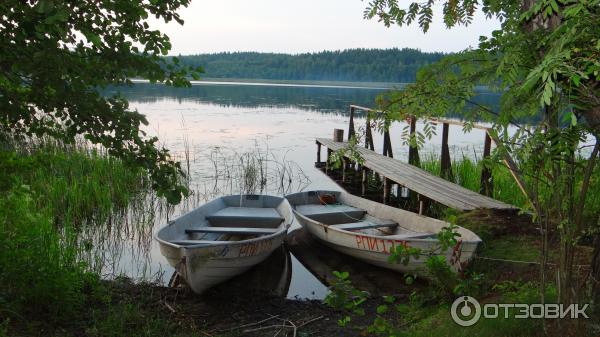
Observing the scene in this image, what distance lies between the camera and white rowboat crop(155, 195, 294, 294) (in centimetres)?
636

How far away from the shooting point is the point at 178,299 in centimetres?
642

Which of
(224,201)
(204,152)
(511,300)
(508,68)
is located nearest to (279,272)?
(224,201)

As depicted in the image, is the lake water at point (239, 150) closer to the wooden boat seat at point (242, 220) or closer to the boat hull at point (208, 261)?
the wooden boat seat at point (242, 220)

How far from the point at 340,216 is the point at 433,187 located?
1.79 m

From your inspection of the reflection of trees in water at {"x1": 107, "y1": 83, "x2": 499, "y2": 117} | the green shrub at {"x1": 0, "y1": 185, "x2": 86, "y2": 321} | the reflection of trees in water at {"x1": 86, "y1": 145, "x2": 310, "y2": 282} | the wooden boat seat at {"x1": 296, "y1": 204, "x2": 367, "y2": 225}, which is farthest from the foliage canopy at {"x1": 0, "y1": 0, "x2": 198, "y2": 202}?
the reflection of trees in water at {"x1": 107, "y1": 83, "x2": 499, "y2": 117}

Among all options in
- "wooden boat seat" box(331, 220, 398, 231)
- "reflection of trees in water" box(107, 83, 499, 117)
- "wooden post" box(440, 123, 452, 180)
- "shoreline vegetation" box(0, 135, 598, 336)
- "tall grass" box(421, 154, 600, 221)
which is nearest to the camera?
"shoreline vegetation" box(0, 135, 598, 336)

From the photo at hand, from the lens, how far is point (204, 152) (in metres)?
19.5

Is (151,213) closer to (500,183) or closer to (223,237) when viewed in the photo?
(223,237)

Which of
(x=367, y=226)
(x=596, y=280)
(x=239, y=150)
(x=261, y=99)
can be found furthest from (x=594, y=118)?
(x=261, y=99)

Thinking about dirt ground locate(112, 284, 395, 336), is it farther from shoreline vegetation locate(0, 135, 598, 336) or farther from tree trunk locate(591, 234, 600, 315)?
tree trunk locate(591, 234, 600, 315)

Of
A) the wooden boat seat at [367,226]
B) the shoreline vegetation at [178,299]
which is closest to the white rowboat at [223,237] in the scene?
the shoreline vegetation at [178,299]

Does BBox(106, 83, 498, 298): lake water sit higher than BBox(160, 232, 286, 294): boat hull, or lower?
lower

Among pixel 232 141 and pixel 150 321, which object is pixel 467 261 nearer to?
pixel 150 321

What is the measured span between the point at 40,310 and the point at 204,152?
14500 millimetres
